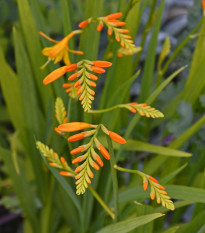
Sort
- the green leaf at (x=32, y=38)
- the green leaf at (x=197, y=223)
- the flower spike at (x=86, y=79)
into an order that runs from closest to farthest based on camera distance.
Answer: the flower spike at (x=86, y=79), the green leaf at (x=197, y=223), the green leaf at (x=32, y=38)

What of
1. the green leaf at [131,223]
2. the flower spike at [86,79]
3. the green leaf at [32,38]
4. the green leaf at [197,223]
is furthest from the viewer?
the green leaf at [32,38]

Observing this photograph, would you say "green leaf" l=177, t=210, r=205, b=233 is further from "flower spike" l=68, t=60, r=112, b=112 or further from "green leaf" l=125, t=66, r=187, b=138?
"flower spike" l=68, t=60, r=112, b=112

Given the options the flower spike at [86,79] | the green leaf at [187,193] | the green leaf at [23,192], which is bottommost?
the green leaf at [23,192]

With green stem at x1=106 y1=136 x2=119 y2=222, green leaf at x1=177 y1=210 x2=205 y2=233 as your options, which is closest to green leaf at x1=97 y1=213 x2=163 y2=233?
green stem at x1=106 y1=136 x2=119 y2=222

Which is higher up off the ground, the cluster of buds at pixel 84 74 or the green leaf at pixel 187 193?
the cluster of buds at pixel 84 74

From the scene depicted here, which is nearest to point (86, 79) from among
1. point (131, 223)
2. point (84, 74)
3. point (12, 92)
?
point (84, 74)

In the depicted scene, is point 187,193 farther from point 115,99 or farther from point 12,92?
point 12,92

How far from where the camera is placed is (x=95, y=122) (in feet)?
2.93

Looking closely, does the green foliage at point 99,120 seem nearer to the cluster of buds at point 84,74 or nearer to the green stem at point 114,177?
the green stem at point 114,177

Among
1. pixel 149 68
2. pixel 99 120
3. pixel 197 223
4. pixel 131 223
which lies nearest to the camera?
pixel 131 223

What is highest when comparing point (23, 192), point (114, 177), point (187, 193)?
point (114, 177)

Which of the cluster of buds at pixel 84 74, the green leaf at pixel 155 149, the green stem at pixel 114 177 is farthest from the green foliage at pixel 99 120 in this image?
the cluster of buds at pixel 84 74

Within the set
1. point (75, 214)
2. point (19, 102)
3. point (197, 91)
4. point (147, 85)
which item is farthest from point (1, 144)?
point (197, 91)

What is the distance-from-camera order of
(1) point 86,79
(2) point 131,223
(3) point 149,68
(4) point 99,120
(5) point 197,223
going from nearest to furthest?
(1) point 86,79 → (2) point 131,223 → (5) point 197,223 → (4) point 99,120 → (3) point 149,68
